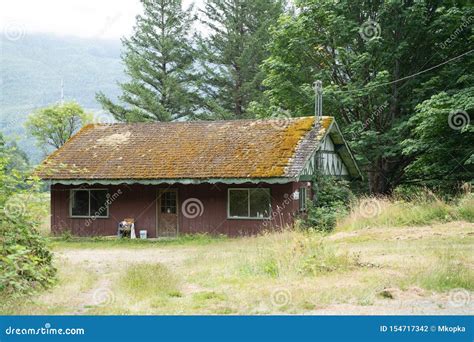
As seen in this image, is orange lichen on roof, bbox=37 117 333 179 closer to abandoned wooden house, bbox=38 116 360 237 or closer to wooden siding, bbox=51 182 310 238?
abandoned wooden house, bbox=38 116 360 237

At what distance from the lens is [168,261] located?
17.0m

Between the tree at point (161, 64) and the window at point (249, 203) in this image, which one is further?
the tree at point (161, 64)

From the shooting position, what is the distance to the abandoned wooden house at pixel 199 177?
23781mm

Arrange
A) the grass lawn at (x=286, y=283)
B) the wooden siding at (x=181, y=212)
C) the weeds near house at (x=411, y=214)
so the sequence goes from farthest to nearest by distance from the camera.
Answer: the wooden siding at (x=181, y=212) → the weeds near house at (x=411, y=214) → the grass lawn at (x=286, y=283)

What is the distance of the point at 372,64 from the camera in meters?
30.9

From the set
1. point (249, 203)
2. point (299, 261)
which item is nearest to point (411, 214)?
point (249, 203)

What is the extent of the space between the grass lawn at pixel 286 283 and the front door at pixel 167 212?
315 inches

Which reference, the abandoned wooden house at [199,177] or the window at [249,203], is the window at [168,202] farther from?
the window at [249,203]

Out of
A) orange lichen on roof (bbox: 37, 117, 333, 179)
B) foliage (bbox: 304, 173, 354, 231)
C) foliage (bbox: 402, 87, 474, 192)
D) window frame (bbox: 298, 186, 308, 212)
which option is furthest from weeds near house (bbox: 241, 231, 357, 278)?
foliage (bbox: 402, 87, 474, 192)

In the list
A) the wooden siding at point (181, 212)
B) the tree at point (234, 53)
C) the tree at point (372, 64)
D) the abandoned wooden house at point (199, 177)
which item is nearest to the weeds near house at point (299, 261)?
the abandoned wooden house at point (199, 177)

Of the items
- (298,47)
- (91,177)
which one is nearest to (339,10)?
(298,47)

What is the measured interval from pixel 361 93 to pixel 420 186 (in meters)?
5.77

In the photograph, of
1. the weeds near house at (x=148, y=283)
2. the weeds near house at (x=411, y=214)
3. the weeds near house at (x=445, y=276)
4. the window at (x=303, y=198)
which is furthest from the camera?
the window at (x=303, y=198)

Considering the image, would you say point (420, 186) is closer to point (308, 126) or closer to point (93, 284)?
point (308, 126)
